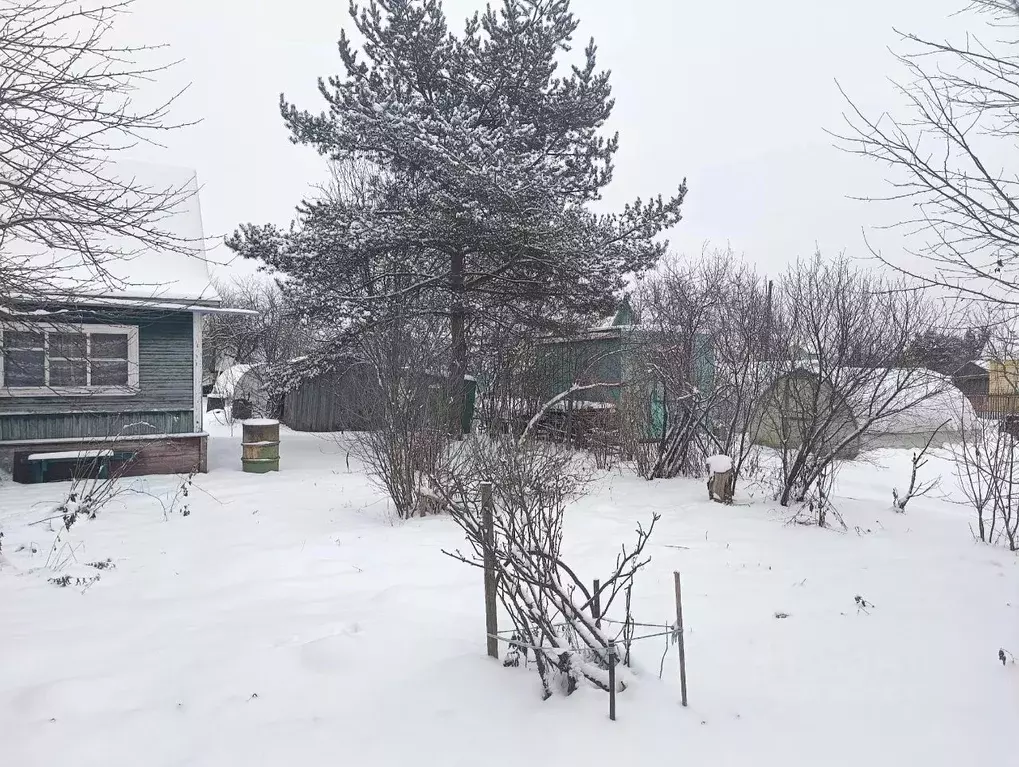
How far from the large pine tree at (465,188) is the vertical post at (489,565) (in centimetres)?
867

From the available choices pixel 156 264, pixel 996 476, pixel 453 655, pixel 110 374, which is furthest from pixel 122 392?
pixel 996 476

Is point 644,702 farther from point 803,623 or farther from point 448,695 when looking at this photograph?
point 803,623

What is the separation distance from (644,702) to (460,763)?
0.96m

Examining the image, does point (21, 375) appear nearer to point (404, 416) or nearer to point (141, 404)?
point (141, 404)

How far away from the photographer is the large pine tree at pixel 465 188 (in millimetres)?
12586

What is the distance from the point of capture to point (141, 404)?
1101 centimetres

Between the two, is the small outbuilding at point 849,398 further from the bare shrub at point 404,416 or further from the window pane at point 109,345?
the window pane at point 109,345

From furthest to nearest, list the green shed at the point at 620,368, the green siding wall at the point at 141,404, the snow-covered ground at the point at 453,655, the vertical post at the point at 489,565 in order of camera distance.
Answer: the green siding wall at the point at 141,404 < the green shed at the point at 620,368 < the vertical post at the point at 489,565 < the snow-covered ground at the point at 453,655

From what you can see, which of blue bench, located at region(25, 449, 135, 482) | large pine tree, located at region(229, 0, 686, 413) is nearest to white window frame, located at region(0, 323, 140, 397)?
blue bench, located at region(25, 449, 135, 482)

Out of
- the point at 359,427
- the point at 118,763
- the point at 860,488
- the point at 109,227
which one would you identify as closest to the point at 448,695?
the point at 118,763

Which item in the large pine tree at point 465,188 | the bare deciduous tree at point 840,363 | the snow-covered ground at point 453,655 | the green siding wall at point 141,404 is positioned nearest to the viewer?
the snow-covered ground at point 453,655

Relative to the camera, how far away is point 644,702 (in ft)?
10.3

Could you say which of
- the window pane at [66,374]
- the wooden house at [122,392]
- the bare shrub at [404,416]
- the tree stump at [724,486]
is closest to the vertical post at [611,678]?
the bare shrub at [404,416]

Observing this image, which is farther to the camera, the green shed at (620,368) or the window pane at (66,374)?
the window pane at (66,374)
